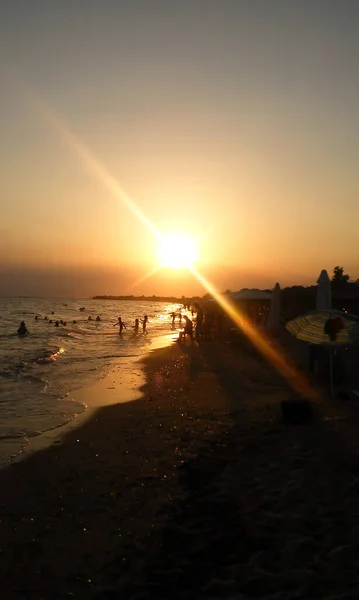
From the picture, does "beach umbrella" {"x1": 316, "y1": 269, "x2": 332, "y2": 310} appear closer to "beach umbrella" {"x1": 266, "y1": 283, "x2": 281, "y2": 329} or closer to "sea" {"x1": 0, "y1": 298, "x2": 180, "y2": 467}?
"beach umbrella" {"x1": 266, "y1": 283, "x2": 281, "y2": 329}

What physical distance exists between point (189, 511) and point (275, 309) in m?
19.6

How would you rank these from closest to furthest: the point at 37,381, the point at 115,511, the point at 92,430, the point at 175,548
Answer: the point at 175,548 < the point at 115,511 < the point at 92,430 < the point at 37,381

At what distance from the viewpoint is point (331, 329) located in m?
10.4

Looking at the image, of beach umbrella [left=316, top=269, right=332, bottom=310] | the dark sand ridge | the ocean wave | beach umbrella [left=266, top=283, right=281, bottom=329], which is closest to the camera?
the dark sand ridge

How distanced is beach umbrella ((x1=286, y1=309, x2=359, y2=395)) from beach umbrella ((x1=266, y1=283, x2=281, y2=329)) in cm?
1304

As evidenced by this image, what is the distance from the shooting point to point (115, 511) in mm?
6062

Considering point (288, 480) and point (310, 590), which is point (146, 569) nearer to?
point (310, 590)

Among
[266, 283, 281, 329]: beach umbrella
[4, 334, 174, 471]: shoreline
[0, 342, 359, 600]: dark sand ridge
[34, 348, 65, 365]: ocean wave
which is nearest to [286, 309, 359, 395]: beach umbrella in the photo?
[0, 342, 359, 600]: dark sand ridge

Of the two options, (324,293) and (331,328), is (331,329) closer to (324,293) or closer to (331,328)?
(331,328)

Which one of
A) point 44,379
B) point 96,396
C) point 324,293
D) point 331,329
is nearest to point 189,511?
point 331,329

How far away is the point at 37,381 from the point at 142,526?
12346 millimetres

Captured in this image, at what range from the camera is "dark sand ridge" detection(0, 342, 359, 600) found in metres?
4.46

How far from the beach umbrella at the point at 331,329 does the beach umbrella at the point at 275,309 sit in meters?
13.0

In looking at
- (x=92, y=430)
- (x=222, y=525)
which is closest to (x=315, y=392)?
(x=92, y=430)
